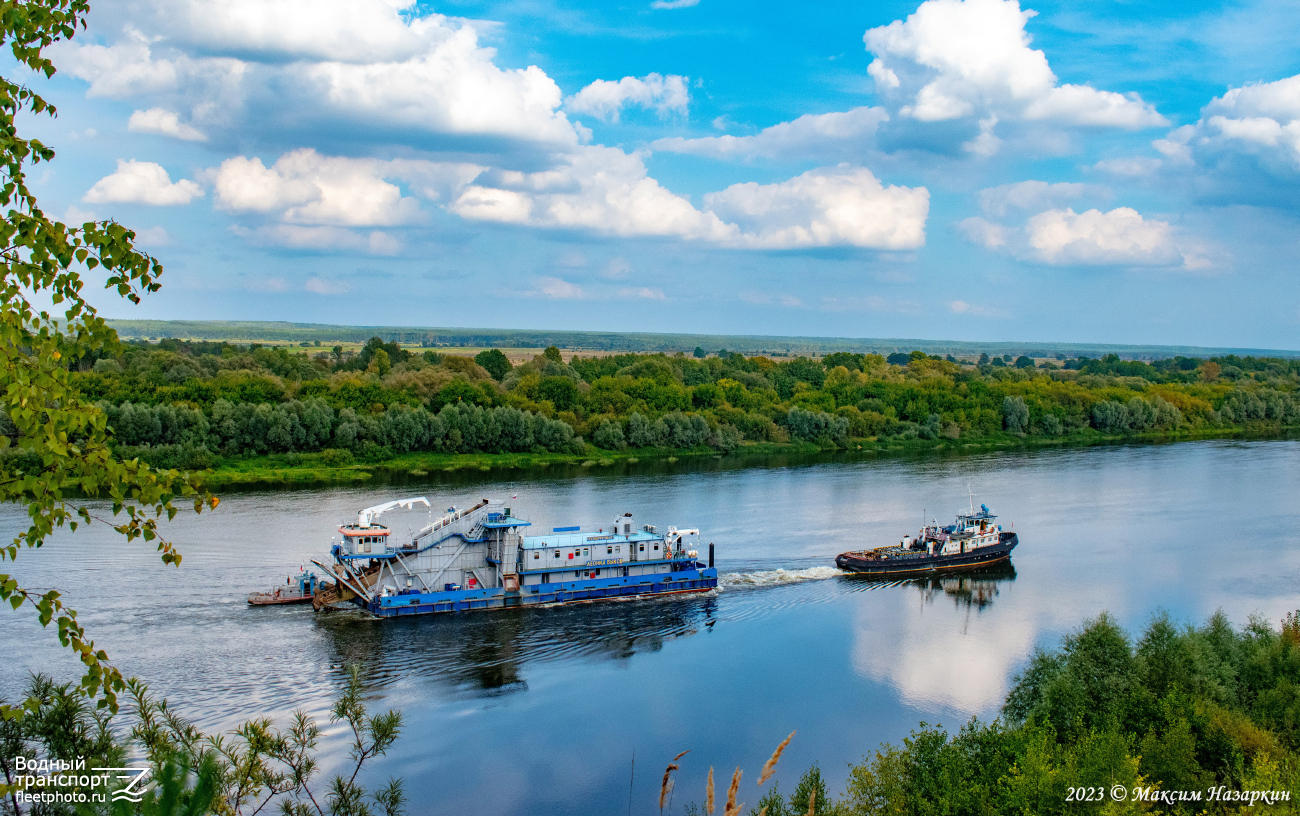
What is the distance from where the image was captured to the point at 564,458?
81.9m

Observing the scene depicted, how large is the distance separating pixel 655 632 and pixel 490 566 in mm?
8701

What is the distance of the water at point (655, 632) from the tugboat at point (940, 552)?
1143 mm

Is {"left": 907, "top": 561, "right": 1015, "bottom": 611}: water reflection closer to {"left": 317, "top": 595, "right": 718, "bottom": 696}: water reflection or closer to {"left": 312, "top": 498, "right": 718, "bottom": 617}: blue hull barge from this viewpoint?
{"left": 312, "top": 498, "right": 718, "bottom": 617}: blue hull barge

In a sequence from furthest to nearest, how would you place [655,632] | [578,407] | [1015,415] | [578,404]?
[1015,415] < [578,404] < [578,407] < [655,632]

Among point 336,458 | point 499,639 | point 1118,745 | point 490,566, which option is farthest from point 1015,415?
point 1118,745

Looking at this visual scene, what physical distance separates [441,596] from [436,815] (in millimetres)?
17879

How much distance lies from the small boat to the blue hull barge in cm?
64

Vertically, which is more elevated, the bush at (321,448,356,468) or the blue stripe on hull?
the bush at (321,448,356,468)

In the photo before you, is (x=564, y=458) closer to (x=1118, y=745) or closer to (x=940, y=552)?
(x=940, y=552)

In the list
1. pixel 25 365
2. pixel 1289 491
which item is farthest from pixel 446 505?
pixel 1289 491

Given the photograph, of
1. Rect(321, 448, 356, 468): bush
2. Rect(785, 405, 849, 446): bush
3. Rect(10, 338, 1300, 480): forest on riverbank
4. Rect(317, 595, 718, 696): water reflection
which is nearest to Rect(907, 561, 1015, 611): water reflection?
Rect(317, 595, 718, 696): water reflection

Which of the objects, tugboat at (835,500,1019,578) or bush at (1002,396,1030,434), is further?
bush at (1002,396,1030,434)

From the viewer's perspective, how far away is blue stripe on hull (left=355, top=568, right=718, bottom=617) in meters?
40.0

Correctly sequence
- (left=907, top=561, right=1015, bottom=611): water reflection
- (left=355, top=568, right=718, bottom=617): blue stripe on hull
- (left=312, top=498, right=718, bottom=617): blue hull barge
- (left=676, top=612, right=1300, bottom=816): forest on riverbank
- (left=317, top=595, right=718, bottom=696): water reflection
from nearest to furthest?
(left=676, top=612, right=1300, bottom=816): forest on riverbank → (left=317, top=595, right=718, bottom=696): water reflection → (left=355, top=568, right=718, bottom=617): blue stripe on hull → (left=312, top=498, right=718, bottom=617): blue hull barge → (left=907, top=561, right=1015, bottom=611): water reflection
